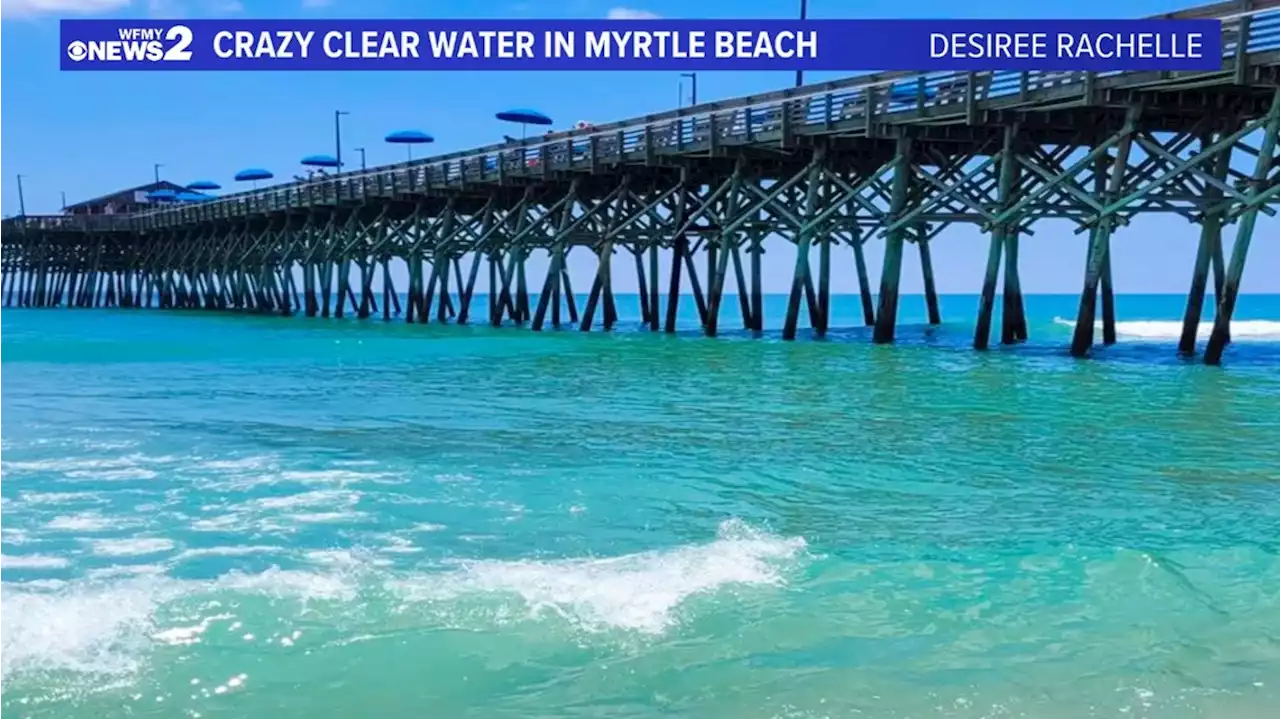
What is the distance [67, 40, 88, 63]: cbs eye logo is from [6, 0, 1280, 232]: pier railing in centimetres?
1268

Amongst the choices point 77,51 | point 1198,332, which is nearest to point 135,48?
point 77,51

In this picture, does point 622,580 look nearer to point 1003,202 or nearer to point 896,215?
point 1003,202

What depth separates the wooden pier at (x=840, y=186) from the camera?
63.5 feet

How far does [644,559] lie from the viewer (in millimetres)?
7055

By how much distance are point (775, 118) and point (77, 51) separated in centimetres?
1359

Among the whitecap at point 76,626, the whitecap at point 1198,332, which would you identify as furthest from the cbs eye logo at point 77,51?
the whitecap at point 1198,332

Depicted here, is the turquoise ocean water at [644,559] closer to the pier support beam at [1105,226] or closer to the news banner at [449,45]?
the news banner at [449,45]

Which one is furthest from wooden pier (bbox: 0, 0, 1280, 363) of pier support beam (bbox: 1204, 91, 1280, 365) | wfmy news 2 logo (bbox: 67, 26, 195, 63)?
wfmy news 2 logo (bbox: 67, 26, 195, 63)

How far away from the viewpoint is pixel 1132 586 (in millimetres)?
6445

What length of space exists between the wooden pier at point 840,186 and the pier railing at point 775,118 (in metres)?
0.04

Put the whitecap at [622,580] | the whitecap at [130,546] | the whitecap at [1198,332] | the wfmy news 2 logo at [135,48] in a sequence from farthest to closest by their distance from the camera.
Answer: the whitecap at [1198,332], the wfmy news 2 logo at [135,48], the whitecap at [130,546], the whitecap at [622,580]

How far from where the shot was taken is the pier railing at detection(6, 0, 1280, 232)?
18.3 metres

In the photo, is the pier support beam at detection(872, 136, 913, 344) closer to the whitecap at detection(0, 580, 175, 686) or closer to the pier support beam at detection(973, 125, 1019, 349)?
the pier support beam at detection(973, 125, 1019, 349)

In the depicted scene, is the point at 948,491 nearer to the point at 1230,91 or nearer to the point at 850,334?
the point at 1230,91
